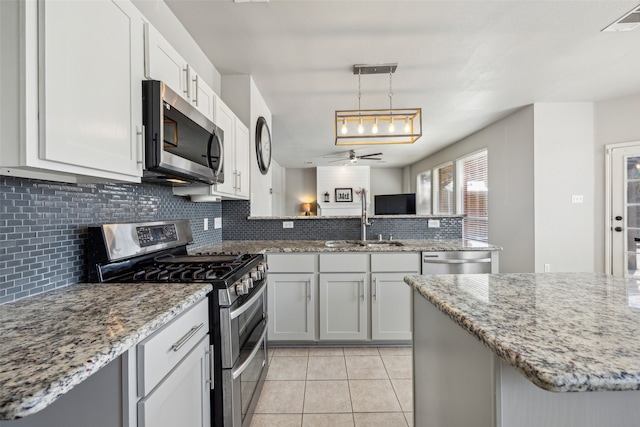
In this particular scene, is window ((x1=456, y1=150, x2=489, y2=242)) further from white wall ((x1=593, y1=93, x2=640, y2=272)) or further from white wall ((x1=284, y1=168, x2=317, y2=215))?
white wall ((x1=284, y1=168, x2=317, y2=215))

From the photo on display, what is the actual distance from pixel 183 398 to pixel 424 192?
7.53 meters

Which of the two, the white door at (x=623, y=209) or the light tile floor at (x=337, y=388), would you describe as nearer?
the light tile floor at (x=337, y=388)

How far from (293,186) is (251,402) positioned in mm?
7195

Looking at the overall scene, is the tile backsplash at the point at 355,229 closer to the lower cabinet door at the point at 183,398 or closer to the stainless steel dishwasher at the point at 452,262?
the stainless steel dishwasher at the point at 452,262

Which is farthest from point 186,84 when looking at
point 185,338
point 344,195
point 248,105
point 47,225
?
point 344,195

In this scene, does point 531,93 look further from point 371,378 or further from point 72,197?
point 72,197

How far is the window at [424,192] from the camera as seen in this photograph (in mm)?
7404

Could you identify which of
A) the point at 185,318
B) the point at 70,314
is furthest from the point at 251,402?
the point at 70,314

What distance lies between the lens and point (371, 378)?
2.05 metres

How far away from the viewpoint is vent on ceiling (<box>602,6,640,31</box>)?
1.97 meters

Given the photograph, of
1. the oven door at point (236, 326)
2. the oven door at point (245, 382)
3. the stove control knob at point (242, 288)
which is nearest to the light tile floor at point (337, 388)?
the oven door at point (245, 382)

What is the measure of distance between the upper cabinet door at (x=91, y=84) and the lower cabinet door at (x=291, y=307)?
60.9 inches

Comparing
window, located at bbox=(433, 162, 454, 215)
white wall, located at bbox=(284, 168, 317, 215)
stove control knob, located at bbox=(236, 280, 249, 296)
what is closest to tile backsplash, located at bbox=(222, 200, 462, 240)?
stove control knob, located at bbox=(236, 280, 249, 296)

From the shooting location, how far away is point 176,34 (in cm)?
196
